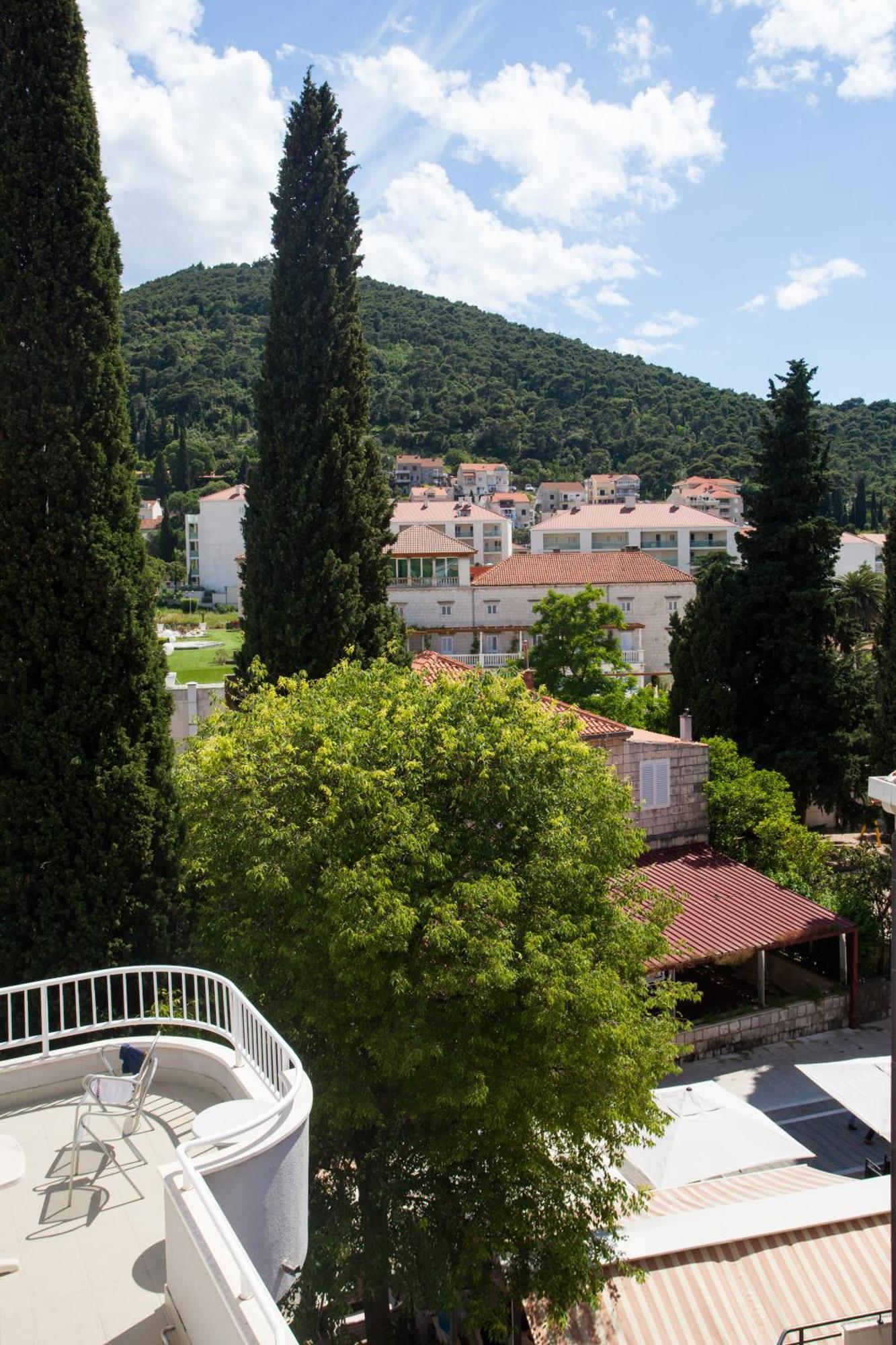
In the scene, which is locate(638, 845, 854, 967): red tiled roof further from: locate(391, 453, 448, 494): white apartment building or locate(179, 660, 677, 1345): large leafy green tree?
locate(391, 453, 448, 494): white apartment building

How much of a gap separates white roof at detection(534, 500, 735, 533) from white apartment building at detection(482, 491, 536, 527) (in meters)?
52.7

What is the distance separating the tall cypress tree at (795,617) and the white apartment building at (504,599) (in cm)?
1894

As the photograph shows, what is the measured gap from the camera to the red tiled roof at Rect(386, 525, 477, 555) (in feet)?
158

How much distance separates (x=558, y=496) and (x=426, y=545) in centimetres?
9086

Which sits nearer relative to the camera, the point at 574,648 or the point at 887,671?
the point at 887,671

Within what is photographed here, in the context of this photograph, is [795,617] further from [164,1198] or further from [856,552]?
[856,552]

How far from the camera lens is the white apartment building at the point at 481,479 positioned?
13825 cm

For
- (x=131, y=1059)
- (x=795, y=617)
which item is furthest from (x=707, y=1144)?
(x=795, y=617)

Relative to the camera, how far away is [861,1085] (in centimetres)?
1377

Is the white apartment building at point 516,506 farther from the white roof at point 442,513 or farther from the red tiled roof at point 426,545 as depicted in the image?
the red tiled roof at point 426,545

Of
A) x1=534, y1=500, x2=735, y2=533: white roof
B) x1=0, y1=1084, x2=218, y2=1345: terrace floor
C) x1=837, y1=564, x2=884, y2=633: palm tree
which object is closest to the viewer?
x1=0, y1=1084, x2=218, y2=1345: terrace floor

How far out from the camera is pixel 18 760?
38.9ft

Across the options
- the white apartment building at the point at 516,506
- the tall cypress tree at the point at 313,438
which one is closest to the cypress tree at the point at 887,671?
the tall cypress tree at the point at 313,438

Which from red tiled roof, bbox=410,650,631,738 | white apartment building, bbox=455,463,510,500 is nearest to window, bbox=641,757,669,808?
red tiled roof, bbox=410,650,631,738
